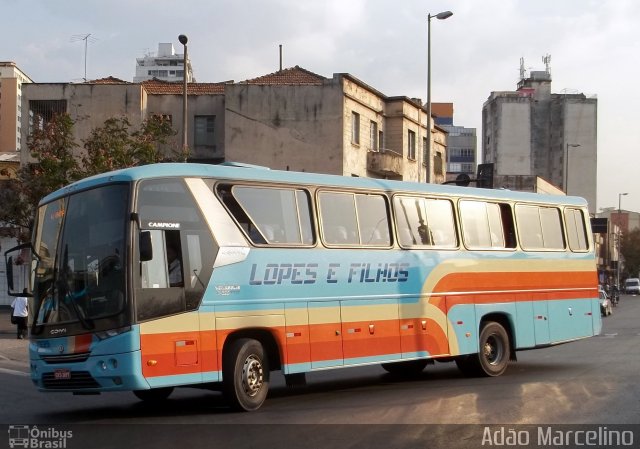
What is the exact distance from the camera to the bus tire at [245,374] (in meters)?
11.5

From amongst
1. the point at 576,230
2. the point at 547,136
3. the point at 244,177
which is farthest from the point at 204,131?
the point at 547,136

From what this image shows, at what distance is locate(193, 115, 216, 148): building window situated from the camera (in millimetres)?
43469

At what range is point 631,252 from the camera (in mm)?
133375

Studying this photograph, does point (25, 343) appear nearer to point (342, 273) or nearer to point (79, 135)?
point (342, 273)

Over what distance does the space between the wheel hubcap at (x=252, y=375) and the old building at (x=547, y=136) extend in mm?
96878

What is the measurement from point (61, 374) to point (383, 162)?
108 ft

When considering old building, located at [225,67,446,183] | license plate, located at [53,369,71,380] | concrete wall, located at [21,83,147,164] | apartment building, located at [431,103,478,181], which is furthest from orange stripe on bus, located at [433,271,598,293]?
apartment building, located at [431,103,478,181]

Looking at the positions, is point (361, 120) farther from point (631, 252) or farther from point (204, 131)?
point (631, 252)

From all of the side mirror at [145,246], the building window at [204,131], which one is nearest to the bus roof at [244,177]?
the side mirror at [145,246]

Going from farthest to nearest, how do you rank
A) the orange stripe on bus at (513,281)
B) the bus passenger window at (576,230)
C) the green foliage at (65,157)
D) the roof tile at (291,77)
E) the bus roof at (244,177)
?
the roof tile at (291,77) < the green foliage at (65,157) < the bus passenger window at (576,230) < the orange stripe on bus at (513,281) < the bus roof at (244,177)

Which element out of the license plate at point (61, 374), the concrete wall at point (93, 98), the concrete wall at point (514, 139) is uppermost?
the concrete wall at point (514, 139)

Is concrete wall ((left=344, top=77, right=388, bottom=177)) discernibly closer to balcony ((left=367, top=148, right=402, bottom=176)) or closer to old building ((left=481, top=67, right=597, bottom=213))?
balcony ((left=367, top=148, right=402, bottom=176))

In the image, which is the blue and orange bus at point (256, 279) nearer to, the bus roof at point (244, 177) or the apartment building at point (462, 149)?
the bus roof at point (244, 177)

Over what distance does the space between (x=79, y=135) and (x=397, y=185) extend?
99.1ft
